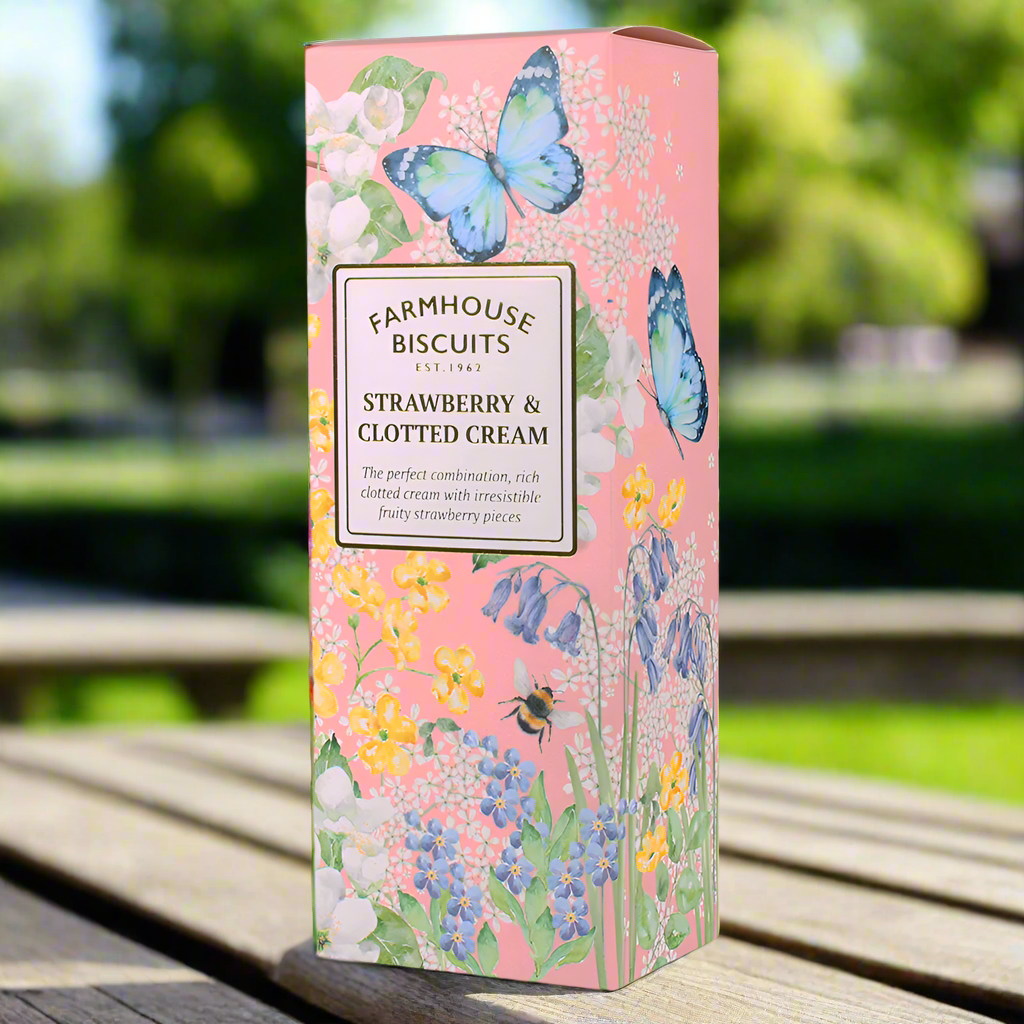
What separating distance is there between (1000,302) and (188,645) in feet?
50.7

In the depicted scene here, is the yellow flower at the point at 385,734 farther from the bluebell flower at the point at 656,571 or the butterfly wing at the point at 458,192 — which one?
the butterfly wing at the point at 458,192

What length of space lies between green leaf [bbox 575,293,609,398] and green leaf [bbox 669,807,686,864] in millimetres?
306

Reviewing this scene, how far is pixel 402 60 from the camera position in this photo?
97 cm

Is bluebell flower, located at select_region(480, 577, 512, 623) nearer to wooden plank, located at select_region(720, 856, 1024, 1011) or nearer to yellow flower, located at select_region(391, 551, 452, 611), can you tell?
yellow flower, located at select_region(391, 551, 452, 611)

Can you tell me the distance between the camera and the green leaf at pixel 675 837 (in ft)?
3.38

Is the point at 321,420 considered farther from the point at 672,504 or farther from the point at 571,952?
the point at 571,952

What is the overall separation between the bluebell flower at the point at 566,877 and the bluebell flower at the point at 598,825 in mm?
19

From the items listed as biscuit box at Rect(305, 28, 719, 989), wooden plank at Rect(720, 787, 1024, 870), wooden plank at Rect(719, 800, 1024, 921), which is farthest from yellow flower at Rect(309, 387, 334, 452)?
wooden plank at Rect(720, 787, 1024, 870)

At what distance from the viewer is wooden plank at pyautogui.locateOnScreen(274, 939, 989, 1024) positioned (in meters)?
0.94

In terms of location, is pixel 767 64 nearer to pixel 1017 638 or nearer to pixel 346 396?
pixel 1017 638

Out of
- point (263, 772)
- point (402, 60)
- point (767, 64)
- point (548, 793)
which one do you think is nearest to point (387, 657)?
point (548, 793)

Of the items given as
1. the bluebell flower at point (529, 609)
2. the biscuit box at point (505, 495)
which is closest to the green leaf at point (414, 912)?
the biscuit box at point (505, 495)

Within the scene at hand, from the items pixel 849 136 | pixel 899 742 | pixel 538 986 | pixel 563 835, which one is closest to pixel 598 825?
pixel 563 835

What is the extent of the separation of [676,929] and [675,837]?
7 centimetres
